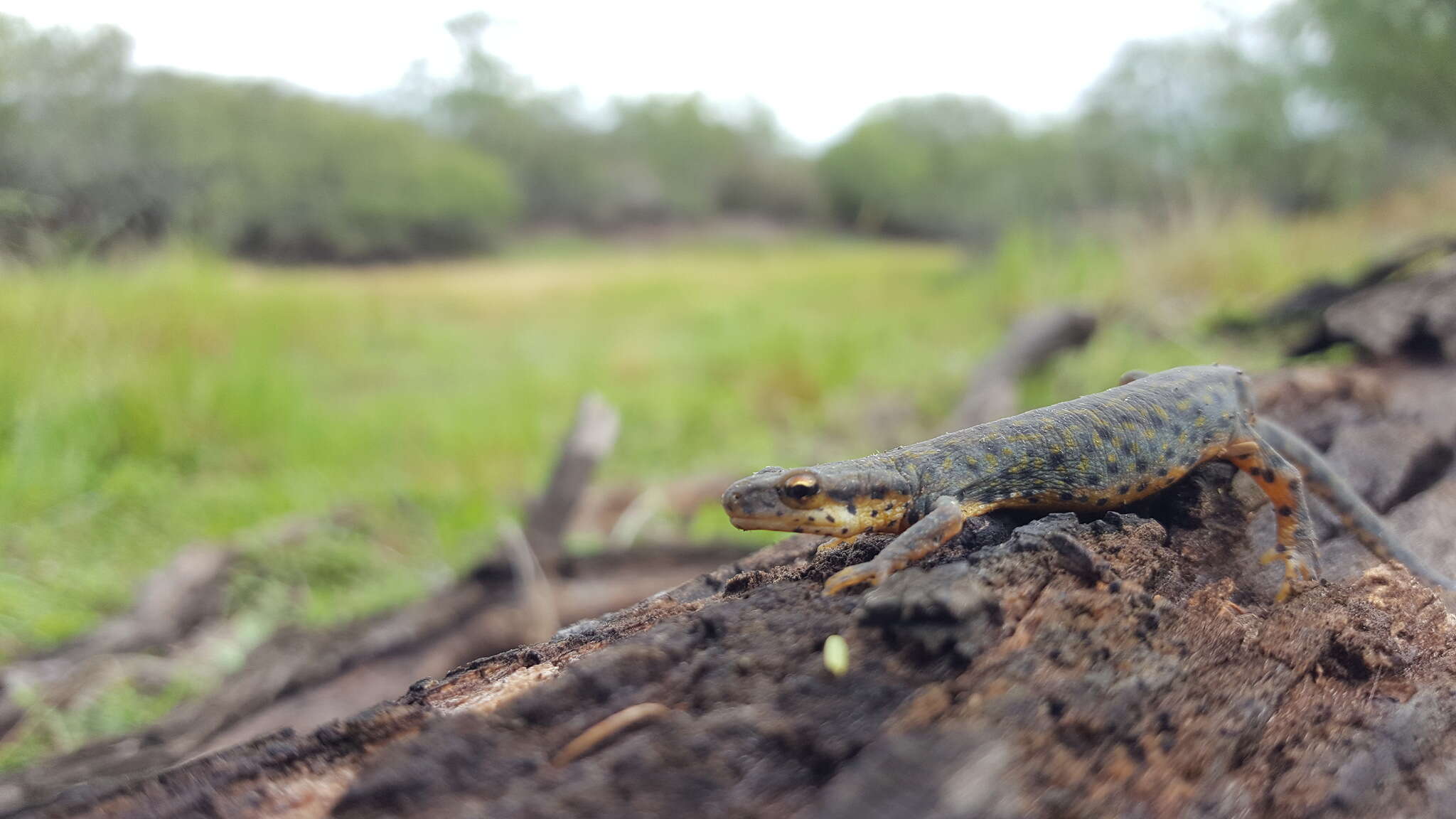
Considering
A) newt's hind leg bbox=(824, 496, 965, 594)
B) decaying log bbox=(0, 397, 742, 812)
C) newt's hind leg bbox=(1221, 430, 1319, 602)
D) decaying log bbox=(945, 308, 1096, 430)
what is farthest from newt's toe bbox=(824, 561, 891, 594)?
decaying log bbox=(945, 308, 1096, 430)

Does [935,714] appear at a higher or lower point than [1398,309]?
higher

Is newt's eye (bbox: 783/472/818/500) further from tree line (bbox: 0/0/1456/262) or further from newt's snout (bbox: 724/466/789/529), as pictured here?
tree line (bbox: 0/0/1456/262)

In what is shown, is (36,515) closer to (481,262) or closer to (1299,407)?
(1299,407)

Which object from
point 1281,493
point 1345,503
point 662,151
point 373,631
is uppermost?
point 662,151

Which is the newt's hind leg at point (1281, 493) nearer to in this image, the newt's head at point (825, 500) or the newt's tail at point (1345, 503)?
the newt's tail at point (1345, 503)

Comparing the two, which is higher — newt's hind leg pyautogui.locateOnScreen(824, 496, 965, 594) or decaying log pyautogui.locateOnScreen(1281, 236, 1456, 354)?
newt's hind leg pyautogui.locateOnScreen(824, 496, 965, 594)

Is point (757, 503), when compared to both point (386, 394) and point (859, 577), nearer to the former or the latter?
point (859, 577)

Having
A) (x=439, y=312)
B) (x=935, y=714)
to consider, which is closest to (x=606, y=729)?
(x=935, y=714)

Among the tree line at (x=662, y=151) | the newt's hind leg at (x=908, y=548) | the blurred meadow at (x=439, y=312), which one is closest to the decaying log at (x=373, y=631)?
the blurred meadow at (x=439, y=312)
